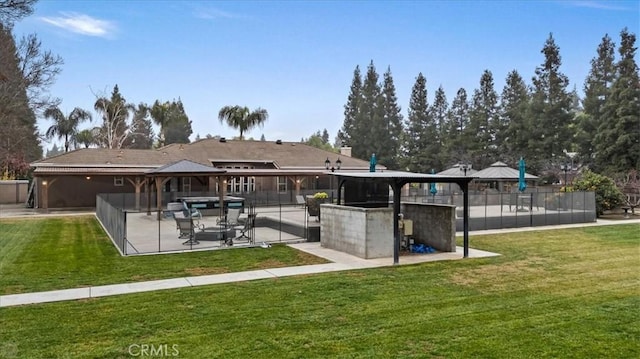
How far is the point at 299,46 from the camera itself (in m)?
31.7

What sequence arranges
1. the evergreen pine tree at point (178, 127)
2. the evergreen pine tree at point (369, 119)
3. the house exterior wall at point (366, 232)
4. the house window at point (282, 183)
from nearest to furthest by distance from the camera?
the house exterior wall at point (366, 232) → the house window at point (282, 183) → the evergreen pine tree at point (369, 119) → the evergreen pine tree at point (178, 127)

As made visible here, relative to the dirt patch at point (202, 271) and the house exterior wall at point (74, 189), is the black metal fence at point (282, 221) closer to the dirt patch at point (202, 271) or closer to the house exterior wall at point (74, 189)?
the dirt patch at point (202, 271)

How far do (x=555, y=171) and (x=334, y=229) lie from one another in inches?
1344

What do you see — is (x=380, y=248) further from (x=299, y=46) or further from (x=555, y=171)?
(x=555, y=171)

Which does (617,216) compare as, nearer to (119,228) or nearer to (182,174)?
(182,174)

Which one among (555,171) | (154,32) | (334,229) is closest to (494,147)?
(555,171)

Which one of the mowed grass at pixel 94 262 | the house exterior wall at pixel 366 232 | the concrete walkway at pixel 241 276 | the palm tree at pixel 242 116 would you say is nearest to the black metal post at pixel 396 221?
the concrete walkway at pixel 241 276

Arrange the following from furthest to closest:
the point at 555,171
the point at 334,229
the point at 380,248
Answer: the point at 555,171 → the point at 334,229 → the point at 380,248

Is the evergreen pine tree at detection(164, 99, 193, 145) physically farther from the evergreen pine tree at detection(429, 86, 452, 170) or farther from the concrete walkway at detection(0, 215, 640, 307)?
the concrete walkway at detection(0, 215, 640, 307)

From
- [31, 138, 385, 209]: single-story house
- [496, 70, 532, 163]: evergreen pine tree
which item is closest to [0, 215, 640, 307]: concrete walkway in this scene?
[31, 138, 385, 209]: single-story house

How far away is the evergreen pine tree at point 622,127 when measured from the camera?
36.3m

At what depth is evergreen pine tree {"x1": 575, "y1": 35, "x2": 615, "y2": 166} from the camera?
141ft

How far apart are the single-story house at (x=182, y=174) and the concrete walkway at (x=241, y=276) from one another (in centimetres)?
1139

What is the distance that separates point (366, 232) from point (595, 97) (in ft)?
137
